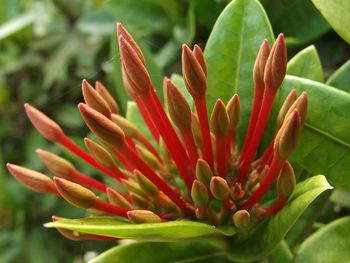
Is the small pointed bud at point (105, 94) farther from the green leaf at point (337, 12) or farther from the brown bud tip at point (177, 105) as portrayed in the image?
the green leaf at point (337, 12)

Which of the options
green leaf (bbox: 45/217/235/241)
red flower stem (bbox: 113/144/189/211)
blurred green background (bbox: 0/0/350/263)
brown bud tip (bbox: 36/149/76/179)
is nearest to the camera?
green leaf (bbox: 45/217/235/241)

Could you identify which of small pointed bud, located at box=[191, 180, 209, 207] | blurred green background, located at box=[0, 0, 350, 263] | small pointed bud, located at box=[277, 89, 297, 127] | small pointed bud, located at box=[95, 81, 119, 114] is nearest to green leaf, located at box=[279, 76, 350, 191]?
small pointed bud, located at box=[277, 89, 297, 127]

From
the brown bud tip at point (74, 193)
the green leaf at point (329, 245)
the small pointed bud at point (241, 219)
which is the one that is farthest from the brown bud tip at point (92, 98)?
the green leaf at point (329, 245)

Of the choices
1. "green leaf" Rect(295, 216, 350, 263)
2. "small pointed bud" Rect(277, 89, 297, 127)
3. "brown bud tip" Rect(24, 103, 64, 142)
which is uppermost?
"brown bud tip" Rect(24, 103, 64, 142)

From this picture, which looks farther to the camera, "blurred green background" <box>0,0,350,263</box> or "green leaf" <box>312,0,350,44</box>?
"blurred green background" <box>0,0,350,263</box>

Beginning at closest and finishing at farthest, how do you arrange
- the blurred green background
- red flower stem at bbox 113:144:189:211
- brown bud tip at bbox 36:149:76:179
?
1. red flower stem at bbox 113:144:189:211
2. brown bud tip at bbox 36:149:76:179
3. the blurred green background

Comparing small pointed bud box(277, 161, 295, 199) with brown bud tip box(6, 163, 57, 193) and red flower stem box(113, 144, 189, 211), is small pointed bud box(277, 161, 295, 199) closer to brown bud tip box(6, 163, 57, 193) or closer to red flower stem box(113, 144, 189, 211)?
red flower stem box(113, 144, 189, 211)

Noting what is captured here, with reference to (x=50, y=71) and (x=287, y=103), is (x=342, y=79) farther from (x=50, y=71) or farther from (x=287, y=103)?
(x=50, y=71)

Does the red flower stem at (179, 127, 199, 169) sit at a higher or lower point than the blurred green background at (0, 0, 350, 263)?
higher
